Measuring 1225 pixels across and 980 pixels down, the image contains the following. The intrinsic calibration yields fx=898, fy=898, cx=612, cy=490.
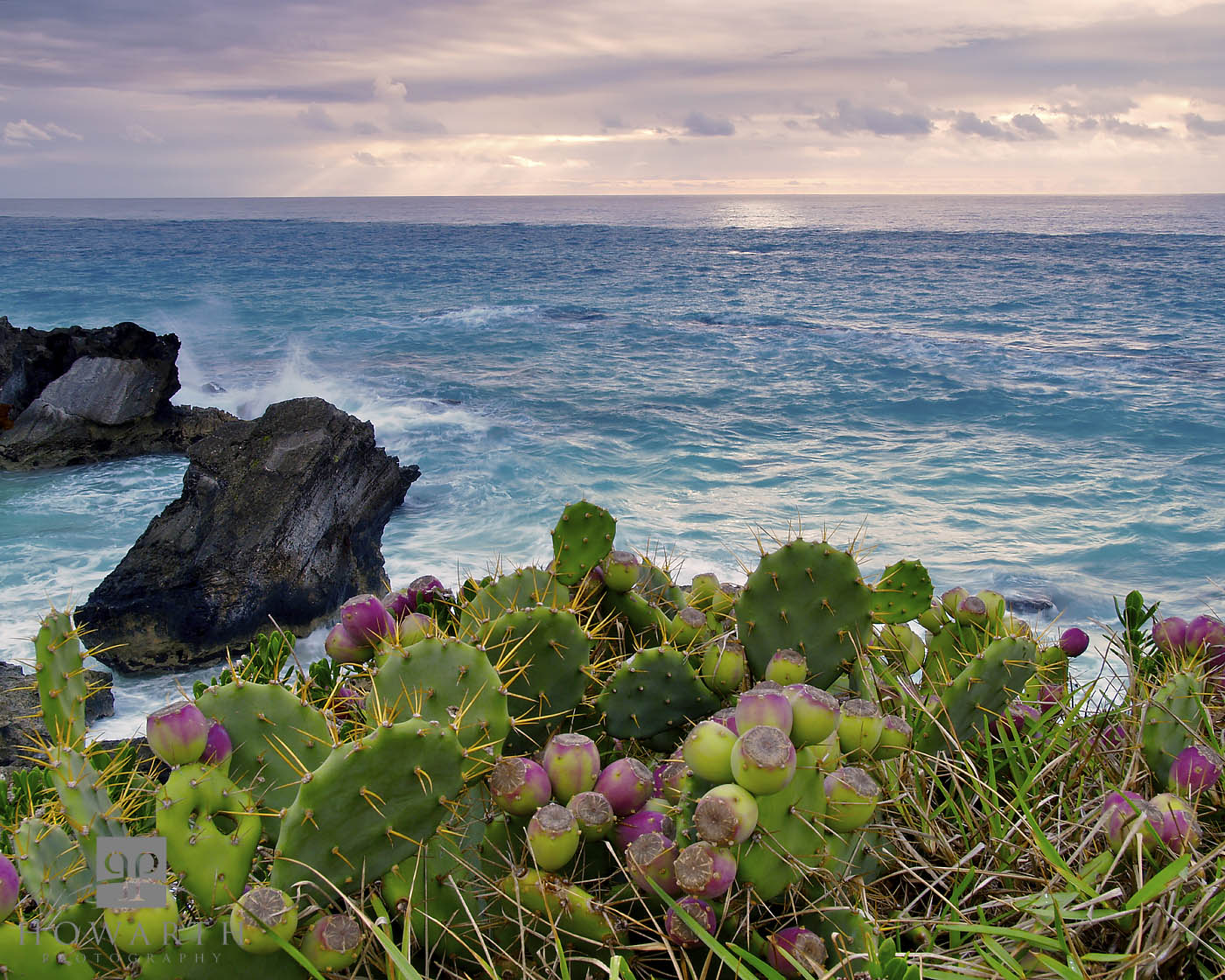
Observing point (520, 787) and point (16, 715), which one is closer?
point (520, 787)

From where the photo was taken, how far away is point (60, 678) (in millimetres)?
1403

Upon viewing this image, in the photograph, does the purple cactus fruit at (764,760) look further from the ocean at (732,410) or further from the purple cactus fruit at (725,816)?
the ocean at (732,410)

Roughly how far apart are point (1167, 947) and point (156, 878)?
1.25m

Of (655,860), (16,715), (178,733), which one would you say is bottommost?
(16,715)

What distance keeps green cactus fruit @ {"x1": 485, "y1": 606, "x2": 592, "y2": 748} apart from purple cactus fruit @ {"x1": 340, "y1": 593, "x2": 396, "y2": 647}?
0.24 m

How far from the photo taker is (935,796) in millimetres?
1591

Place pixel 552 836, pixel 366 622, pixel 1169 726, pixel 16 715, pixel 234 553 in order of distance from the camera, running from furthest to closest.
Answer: pixel 234 553 → pixel 16 715 → pixel 366 622 → pixel 1169 726 → pixel 552 836

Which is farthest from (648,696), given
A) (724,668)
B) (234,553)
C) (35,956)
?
(234,553)

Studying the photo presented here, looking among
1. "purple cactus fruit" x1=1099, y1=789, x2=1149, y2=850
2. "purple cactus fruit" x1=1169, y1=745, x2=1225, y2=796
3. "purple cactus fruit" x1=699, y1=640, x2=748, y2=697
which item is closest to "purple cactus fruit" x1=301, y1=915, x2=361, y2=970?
"purple cactus fruit" x1=699, y1=640, x2=748, y2=697

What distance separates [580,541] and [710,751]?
98cm

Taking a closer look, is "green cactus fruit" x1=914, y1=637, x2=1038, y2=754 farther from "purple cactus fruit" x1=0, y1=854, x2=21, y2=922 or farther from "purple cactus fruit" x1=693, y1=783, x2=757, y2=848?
"purple cactus fruit" x1=0, y1=854, x2=21, y2=922

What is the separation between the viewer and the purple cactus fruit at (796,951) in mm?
1046

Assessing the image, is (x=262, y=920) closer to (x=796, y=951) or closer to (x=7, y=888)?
(x=7, y=888)

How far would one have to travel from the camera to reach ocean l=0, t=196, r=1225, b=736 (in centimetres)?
1121
